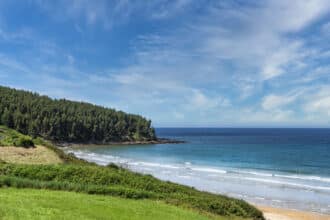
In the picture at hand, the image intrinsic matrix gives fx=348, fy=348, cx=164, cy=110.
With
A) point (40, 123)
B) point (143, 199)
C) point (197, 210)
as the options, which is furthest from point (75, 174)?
point (40, 123)

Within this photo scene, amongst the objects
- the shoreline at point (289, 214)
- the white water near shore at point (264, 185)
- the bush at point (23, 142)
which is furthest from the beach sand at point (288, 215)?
the bush at point (23, 142)

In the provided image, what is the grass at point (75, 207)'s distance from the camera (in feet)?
29.6

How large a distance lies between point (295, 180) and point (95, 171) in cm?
2598

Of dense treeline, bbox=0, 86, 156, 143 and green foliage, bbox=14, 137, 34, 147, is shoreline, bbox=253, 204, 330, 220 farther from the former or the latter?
dense treeline, bbox=0, 86, 156, 143

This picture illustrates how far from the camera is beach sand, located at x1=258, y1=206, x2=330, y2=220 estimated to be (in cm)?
2098

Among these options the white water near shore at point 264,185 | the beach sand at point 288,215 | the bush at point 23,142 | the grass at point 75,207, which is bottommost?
the beach sand at point 288,215

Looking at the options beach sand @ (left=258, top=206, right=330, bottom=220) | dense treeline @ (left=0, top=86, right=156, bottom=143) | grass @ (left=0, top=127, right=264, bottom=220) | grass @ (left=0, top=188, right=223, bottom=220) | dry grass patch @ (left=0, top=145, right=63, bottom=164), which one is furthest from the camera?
dense treeline @ (left=0, top=86, right=156, bottom=143)

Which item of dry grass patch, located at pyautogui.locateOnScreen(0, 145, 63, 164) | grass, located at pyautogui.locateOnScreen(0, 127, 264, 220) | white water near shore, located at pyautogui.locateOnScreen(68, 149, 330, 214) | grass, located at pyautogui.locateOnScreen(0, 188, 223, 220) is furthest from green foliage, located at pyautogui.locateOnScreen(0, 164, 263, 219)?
white water near shore, located at pyautogui.locateOnScreen(68, 149, 330, 214)

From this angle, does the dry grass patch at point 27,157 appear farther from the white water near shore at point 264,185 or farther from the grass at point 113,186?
the white water near shore at point 264,185

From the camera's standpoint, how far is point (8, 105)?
298 feet

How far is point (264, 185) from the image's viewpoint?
107ft

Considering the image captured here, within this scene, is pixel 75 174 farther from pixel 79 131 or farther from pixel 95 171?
pixel 79 131

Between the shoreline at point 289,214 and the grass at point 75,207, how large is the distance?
11044 mm

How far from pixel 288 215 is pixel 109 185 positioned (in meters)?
12.6
